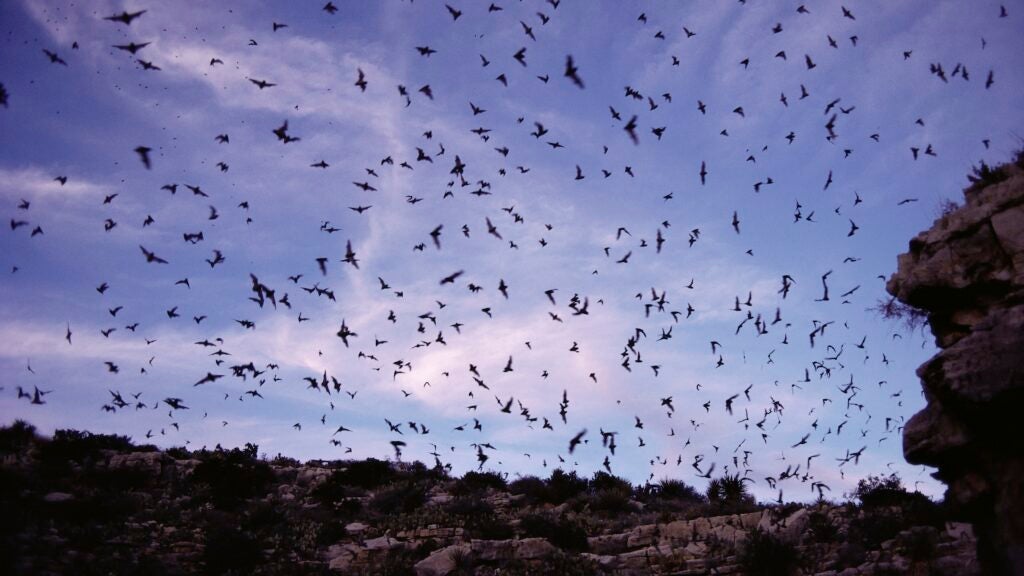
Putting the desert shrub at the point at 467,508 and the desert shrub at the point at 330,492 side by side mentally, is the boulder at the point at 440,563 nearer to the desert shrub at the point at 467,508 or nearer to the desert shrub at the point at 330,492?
the desert shrub at the point at 467,508

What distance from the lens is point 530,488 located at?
2973cm

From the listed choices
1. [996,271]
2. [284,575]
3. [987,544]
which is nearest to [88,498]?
[284,575]

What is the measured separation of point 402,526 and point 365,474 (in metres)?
9.18

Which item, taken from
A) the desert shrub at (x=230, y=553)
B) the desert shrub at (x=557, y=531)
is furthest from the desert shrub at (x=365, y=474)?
the desert shrub at (x=557, y=531)

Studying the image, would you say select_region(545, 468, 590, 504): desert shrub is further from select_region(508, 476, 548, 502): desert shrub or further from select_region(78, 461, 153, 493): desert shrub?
select_region(78, 461, 153, 493): desert shrub

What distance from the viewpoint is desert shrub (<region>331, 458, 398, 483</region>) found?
3131 centimetres

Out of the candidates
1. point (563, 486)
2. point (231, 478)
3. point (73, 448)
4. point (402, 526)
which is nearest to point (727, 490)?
point (563, 486)

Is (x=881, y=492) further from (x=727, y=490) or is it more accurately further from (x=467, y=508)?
(x=467, y=508)

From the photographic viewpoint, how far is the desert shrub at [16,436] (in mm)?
26672

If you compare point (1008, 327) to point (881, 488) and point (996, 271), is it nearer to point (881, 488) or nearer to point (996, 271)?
point (996, 271)

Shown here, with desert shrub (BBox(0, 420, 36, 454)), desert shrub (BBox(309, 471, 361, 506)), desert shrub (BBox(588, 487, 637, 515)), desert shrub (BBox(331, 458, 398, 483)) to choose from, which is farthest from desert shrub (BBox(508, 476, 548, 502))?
desert shrub (BBox(0, 420, 36, 454))

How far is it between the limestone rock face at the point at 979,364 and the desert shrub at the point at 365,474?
25.2 metres

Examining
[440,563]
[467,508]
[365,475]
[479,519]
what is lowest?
[440,563]

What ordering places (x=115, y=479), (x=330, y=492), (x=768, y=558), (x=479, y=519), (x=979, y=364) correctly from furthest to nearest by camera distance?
(x=330, y=492)
(x=115, y=479)
(x=479, y=519)
(x=768, y=558)
(x=979, y=364)
